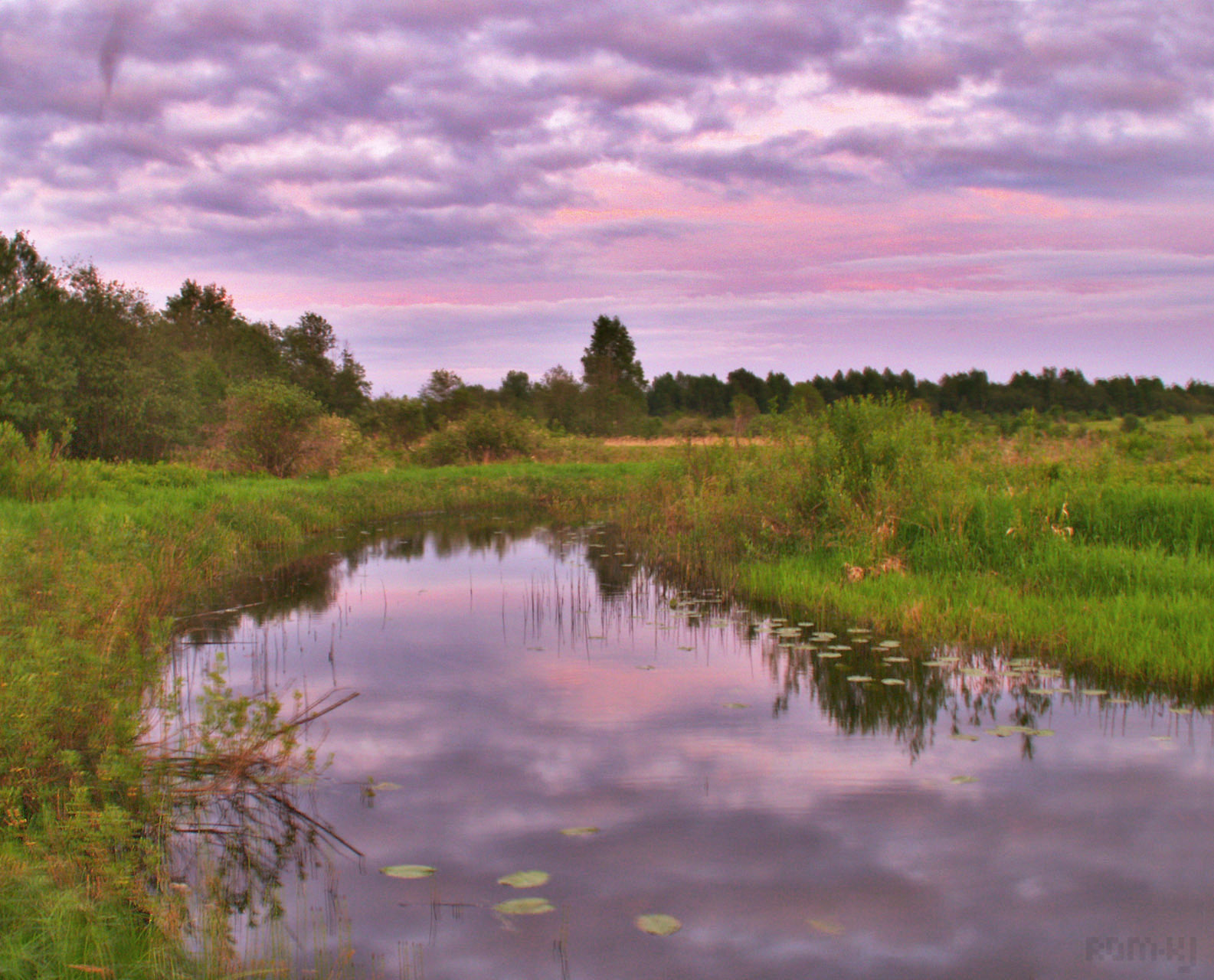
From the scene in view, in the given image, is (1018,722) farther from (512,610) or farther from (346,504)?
(346,504)

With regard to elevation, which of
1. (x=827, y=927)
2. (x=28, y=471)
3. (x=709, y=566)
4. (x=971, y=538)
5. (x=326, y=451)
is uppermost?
(x=326, y=451)

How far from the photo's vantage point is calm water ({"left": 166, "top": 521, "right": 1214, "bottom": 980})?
169 inches

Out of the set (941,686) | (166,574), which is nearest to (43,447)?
(166,574)

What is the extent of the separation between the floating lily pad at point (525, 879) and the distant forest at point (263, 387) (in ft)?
35.8

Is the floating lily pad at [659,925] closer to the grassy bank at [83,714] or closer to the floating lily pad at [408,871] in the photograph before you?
the floating lily pad at [408,871]

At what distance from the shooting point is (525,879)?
480 cm

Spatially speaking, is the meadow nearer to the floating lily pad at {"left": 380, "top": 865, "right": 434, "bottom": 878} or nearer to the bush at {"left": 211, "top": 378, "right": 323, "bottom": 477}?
the floating lily pad at {"left": 380, "top": 865, "right": 434, "bottom": 878}

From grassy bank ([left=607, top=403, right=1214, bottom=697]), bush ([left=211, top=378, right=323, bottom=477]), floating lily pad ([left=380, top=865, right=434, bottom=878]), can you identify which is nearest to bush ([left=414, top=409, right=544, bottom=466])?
bush ([left=211, top=378, right=323, bottom=477])

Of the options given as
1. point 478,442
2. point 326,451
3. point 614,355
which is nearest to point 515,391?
point 614,355

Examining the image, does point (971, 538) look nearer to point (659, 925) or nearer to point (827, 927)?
point (827, 927)

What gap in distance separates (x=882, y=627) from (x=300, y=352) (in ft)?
206

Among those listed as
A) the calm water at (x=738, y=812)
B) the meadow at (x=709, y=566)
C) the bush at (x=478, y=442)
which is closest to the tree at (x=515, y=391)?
the bush at (x=478, y=442)

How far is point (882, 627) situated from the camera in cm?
1001

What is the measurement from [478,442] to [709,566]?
27002mm
